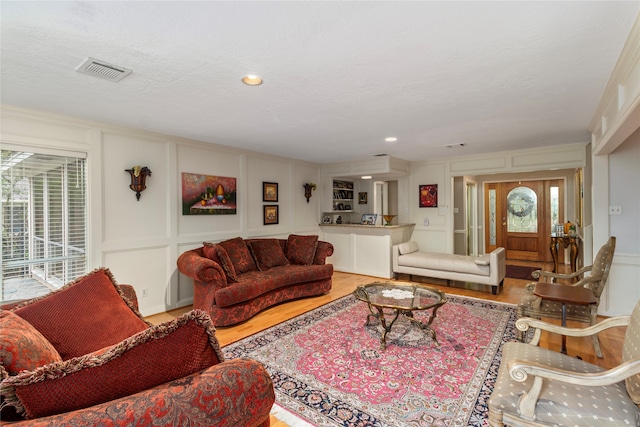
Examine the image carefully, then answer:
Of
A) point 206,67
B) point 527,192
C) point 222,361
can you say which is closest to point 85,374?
point 222,361

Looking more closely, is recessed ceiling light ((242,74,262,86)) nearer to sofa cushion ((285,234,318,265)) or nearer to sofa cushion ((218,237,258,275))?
sofa cushion ((218,237,258,275))

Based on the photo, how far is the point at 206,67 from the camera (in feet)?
6.60

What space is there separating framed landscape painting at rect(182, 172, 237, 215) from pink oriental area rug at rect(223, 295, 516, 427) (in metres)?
1.97

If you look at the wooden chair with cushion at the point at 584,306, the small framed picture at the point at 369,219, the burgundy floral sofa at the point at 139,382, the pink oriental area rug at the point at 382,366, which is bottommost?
the pink oriental area rug at the point at 382,366

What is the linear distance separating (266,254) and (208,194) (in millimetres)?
1210

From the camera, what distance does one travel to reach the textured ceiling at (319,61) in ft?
4.80

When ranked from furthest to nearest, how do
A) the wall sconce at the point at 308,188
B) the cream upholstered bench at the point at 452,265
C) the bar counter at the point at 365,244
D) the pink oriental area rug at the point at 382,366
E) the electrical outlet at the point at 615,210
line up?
the wall sconce at the point at 308,188
the bar counter at the point at 365,244
the cream upholstered bench at the point at 452,265
the electrical outlet at the point at 615,210
the pink oriental area rug at the point at 382,366

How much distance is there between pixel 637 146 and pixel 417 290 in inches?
112

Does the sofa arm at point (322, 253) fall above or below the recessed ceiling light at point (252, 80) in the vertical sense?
below

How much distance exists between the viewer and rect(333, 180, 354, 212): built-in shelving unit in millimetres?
6598

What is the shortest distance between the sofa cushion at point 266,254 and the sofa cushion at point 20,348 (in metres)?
3.36

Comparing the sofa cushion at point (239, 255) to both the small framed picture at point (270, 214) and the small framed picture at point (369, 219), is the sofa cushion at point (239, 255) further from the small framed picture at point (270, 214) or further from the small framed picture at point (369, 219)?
the small framed picture at point (369, 219)

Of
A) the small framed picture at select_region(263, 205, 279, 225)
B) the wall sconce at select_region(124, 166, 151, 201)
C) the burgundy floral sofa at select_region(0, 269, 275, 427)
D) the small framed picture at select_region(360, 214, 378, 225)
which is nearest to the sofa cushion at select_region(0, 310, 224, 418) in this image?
the burgundy floral sofa at select_region(0, 269, 275, 427)

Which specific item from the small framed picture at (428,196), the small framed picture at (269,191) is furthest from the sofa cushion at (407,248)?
the small framed picture at (269,191)
